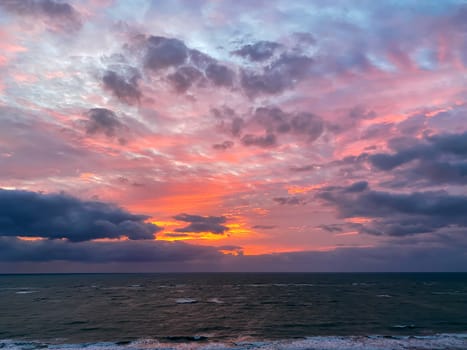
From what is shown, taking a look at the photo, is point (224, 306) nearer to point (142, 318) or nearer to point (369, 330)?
point (142, 318)

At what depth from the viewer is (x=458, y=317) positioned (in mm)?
69812

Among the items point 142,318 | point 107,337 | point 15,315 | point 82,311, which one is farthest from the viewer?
point 82,311

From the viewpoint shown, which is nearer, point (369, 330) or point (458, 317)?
point (369, 330)

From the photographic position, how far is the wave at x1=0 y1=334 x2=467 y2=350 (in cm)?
4609

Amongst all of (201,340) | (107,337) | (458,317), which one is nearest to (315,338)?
(201,340)

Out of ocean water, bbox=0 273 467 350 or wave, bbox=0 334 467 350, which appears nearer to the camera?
wave, bbox=0 334 467 350

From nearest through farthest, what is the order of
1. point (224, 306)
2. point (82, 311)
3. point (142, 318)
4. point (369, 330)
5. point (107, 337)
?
point (107, 337), point (369, 330), point (142, 318), point (82, 311), point (224, 306)

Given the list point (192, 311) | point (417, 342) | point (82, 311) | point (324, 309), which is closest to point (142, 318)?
point (192, 311)

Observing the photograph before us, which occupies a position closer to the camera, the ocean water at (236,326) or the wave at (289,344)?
the wave at (289,344)

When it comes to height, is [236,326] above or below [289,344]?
below

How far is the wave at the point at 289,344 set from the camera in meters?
46.1

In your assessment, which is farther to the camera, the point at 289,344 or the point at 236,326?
the point at 236,326

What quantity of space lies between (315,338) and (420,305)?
162ft

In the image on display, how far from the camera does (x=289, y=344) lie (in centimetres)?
4788
